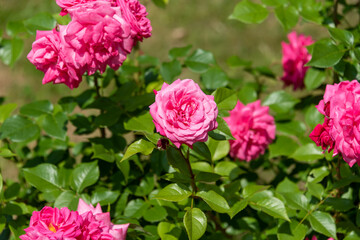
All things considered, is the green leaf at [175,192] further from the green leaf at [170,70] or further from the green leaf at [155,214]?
the green leaf at [170,70]

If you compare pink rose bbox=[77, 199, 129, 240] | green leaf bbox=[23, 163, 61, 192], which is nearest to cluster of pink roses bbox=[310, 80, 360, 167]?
pink rose bbox=[77, 199, 129, 240]

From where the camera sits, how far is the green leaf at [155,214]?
1.45 meters

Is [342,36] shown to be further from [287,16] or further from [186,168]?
[186,168]

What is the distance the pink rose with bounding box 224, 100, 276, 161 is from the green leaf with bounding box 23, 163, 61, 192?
67 centimetres

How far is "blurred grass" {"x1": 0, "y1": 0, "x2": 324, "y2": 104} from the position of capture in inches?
145

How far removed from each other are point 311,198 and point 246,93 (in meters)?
0.60

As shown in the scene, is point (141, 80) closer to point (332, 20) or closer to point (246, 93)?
point (246, 93)

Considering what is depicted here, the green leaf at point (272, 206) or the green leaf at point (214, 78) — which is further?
the green leaf at point (214, 78)

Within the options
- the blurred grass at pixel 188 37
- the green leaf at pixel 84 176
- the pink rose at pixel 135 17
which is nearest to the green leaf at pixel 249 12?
the pink rose at pixel 135 17

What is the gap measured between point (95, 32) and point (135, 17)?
0.45ft

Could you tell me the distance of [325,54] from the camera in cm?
154

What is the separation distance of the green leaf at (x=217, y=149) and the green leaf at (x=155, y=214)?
0.26 m

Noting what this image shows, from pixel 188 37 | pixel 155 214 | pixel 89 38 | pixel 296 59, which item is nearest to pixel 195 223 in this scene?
pixel 155 214

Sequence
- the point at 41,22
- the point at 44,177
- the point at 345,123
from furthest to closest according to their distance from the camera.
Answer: the point at 41,22 → the point at 44,177 → the point at 345,123
